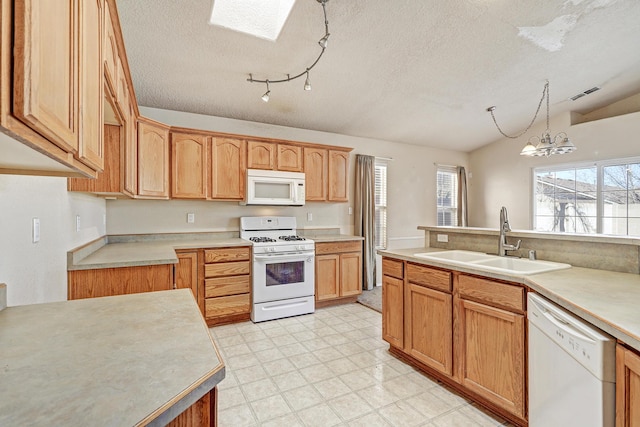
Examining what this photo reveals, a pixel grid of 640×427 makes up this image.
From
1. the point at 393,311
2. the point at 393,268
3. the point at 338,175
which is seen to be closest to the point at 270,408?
the point at 393,311

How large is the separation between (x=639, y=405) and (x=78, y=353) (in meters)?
1.64

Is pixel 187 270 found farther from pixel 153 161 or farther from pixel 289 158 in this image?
pixel 289 158

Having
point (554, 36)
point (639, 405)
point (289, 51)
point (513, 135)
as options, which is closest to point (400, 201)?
point (513, 135)

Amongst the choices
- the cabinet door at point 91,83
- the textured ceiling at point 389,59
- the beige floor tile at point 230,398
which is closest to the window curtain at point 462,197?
the textured ceiling at point 389,59

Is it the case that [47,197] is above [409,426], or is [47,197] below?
above

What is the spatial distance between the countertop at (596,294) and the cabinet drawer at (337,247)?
2.11 m

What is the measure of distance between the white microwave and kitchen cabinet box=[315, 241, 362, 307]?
0.72 metres

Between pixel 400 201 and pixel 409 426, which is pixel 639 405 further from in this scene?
pixel 400 201

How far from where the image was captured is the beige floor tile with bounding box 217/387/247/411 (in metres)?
1.97

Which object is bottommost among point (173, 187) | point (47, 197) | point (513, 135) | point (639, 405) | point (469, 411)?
point (469, 411)

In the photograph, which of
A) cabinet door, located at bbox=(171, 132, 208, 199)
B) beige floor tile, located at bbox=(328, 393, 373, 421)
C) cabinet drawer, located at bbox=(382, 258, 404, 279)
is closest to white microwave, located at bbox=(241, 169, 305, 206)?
cabinet door, located at bbox=(171, 132, 208, 199)

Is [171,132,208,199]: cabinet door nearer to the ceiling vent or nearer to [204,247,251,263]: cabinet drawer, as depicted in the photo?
[204,247,251,263]: cabinet drawer

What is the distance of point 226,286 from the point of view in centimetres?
335

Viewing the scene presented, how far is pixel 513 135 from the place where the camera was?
544 cm
